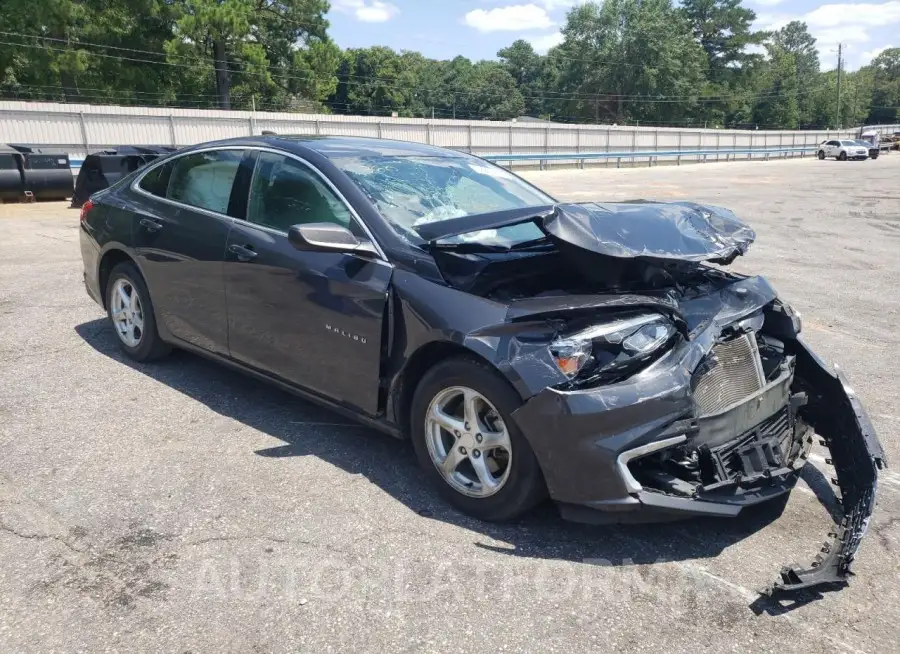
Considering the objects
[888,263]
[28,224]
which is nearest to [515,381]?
[888,263]

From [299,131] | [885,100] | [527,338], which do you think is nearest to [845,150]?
[299,131]

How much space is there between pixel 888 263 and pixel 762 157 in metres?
50.6

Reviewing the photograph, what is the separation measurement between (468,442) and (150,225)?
9.85 feet

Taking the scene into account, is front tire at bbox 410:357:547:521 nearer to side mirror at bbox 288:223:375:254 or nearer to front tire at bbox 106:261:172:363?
side mirror at bbox 288:223:375:254

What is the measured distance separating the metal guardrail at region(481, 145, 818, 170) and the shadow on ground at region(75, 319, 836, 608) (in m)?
19.7

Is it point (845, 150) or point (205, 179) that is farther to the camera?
point (845, 150)

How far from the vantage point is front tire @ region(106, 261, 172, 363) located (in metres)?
5.10

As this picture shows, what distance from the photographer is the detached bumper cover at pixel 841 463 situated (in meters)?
2.68

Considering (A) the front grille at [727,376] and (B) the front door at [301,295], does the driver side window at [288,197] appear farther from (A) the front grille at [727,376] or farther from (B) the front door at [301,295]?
(A) the front grille at [727,376]

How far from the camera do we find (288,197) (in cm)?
416

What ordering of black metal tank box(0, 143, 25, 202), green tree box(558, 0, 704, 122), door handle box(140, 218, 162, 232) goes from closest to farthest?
1. door handle box(140, 218, 162, 232)
2. black metal tank box(0, 143, 25, 202)
3. green tree box(558, 0, 704, 122)

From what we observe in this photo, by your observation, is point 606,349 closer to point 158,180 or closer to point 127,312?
point 158,180

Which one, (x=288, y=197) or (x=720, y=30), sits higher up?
(x=720, y=30)

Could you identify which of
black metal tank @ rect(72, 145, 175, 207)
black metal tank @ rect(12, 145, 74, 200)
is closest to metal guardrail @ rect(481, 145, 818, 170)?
black metal tank @ rect(72, 145, 175, 207)
